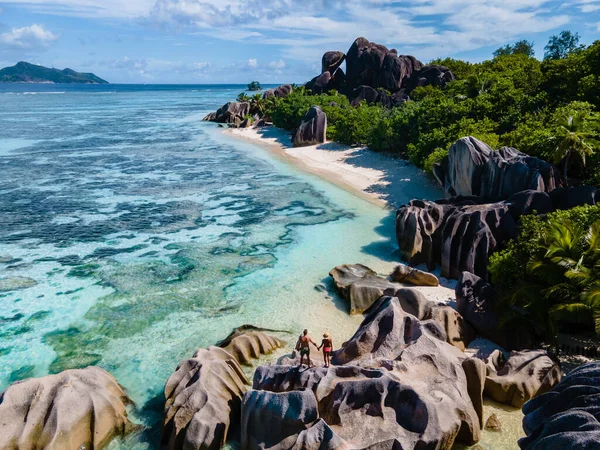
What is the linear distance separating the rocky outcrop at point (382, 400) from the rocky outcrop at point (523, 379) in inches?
50.6

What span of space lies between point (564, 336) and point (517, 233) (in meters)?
5.22

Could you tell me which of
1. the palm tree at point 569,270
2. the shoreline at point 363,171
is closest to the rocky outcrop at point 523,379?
the palm tree at point 569,270

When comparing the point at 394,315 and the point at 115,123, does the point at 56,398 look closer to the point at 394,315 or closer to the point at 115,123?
the point at 394,315

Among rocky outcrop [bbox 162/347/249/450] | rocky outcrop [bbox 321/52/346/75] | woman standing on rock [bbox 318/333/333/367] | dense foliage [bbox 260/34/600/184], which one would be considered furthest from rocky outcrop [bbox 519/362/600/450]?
rocky outcrop [bbox 321/52/346/75]

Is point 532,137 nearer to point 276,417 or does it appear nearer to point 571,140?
point 571,140

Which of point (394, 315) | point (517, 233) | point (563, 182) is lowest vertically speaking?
point (394, 315)

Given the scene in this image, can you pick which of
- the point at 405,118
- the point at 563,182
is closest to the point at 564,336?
the point at 563,182

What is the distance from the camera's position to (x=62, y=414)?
11484 mm

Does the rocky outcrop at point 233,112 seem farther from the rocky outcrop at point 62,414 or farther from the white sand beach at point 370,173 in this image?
the rocky outcrop at point 62,414

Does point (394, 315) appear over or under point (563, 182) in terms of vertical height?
under

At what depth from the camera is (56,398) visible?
38.7 ft

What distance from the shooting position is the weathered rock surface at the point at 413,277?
66.2 feet

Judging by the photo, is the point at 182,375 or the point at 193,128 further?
the point at 193,128

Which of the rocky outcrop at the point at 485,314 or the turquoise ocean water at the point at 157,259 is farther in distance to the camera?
the turquoise ocean water at the point at 157,259
